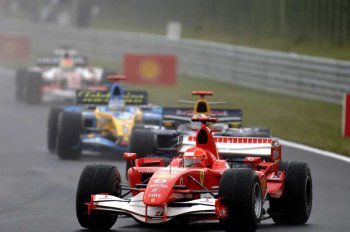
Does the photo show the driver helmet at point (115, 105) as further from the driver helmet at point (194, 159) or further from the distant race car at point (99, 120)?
the driver helmet at point (194, 159)

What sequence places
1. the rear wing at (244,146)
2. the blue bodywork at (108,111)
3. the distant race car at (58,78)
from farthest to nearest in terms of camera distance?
1. the distant race car at (58,78)
2. the blue bodywork at (108,111)
3. the rear wing at (244,146)

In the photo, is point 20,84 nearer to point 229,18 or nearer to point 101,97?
point 101,97

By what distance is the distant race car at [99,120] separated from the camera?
69.2 feet

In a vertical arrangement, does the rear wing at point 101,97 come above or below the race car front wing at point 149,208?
above

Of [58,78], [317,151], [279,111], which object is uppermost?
[58,78]

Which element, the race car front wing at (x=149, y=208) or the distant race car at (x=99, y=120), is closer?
the race car front wing at (x=149, y=208)

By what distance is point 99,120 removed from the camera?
22344mm

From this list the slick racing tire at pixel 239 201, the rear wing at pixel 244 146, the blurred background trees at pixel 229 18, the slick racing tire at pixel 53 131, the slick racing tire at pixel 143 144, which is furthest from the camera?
the blurred background trees at pixel 229 18

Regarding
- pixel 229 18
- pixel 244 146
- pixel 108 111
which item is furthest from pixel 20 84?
pixel 244 146

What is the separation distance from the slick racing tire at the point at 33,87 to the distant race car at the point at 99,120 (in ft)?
31.1

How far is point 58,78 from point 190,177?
814 inches

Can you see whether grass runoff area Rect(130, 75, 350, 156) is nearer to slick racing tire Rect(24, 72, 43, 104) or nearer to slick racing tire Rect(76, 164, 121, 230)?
slick racing tire Rect(24, 72, 43, 104)

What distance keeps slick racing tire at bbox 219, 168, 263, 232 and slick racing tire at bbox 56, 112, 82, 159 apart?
29.8ft

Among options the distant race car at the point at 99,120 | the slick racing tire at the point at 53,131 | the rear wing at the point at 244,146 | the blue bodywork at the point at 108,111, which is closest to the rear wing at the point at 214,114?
the blue bodywork at the point at 108,111
